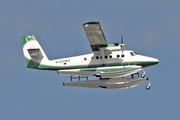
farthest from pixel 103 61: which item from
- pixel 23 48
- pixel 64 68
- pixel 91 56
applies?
pixel 23 48

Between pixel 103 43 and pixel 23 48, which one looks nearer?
pixel 103 43

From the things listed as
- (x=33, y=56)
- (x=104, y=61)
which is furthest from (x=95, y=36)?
(x=33, y=56)

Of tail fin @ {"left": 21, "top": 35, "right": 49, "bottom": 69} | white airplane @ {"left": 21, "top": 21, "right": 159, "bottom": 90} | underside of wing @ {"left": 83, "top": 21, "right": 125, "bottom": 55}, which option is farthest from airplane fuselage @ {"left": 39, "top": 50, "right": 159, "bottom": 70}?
tail fin @ {"left": 21, "top": 35, "right": 49, "bottom": 69}

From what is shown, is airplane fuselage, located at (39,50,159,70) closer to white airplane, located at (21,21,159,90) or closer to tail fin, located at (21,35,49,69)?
white airplane, located at (21,21,159,90)

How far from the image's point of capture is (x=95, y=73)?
101 feet

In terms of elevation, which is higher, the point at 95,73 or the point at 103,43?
the point at 103,43

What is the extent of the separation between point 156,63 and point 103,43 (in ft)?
14.4

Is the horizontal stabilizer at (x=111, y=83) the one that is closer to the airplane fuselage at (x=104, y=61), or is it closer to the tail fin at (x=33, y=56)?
the airplane fuselage at (x=104, y=61)

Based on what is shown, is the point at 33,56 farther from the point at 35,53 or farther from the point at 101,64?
the point at 101,64

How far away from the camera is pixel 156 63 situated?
A: 31.5 m

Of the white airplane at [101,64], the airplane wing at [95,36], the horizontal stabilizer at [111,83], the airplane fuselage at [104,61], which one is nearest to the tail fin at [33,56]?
the white airplane at [101,64]

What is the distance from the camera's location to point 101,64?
102 feet

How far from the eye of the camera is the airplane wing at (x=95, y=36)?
28.7 m

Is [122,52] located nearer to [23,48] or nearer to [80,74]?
[80,74]
